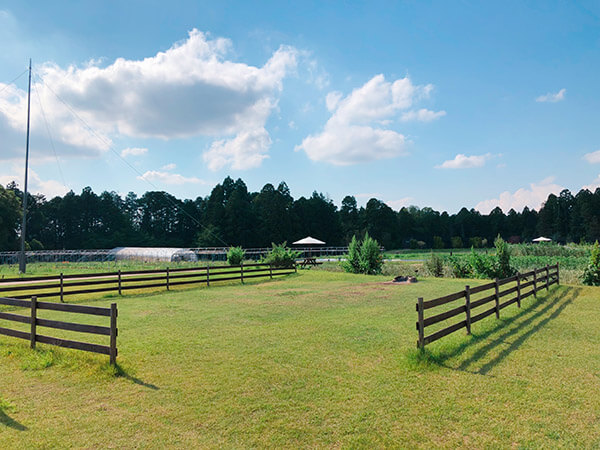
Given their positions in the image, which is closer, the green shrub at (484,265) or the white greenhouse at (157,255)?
the green shrub at (484,265)

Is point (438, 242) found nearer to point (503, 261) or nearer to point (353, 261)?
point (353, 261)

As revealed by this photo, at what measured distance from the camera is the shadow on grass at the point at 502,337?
688 cm

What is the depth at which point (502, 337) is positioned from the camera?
28.4 feet

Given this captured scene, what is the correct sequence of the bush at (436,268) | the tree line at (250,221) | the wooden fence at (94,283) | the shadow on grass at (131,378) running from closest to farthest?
the shadow on grass at (131,378)
the wooden fence at (94,283)
the bush at (436,268)
the tree line at (250,221)

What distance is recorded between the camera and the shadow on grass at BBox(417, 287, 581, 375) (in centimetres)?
688

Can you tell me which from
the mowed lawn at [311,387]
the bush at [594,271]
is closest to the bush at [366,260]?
the bush at [594,271]

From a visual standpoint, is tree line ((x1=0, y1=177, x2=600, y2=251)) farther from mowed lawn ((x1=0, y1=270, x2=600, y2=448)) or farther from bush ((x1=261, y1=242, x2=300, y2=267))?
mowed lawn ((x1=0, y1=270, x2=600, y2=448))

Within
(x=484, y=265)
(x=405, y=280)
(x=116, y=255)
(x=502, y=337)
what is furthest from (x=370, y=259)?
(x=116, y=255)

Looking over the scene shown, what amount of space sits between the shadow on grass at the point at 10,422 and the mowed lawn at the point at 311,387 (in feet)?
0.04

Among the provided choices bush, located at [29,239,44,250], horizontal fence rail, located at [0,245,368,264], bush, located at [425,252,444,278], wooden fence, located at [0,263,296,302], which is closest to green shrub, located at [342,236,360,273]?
wooden fence, located at [0,263,296,302]

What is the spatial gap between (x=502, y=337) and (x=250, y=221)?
199 ft

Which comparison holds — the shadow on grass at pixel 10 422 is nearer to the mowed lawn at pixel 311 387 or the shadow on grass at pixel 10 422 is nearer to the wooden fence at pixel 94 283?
the mowed lawn at pixel 311 387

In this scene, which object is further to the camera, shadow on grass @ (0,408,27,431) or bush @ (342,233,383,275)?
bush @ (342,233,383,275)

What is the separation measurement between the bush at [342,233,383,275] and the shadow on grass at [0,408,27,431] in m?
23.5
